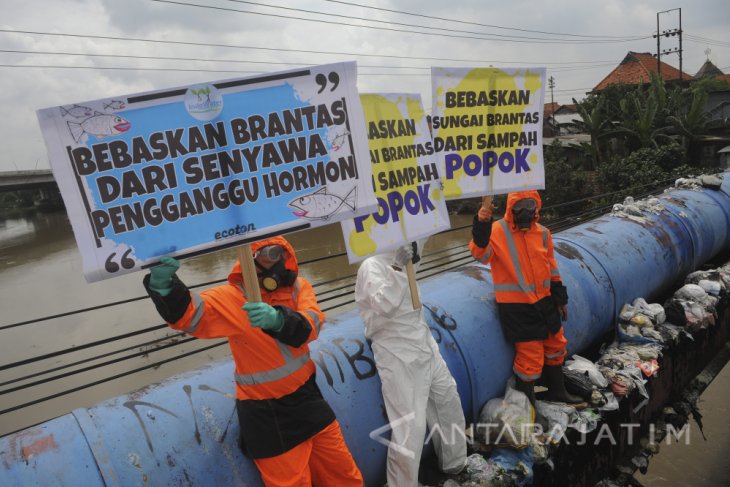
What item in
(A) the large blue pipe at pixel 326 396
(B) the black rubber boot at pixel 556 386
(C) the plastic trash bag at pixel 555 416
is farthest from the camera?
(B) the black rubber boot at pixel 556 386

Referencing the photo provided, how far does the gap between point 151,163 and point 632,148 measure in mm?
21651

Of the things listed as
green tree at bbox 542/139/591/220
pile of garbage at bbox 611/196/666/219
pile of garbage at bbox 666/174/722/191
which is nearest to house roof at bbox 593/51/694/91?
green tree at bbox 542/139/591/220

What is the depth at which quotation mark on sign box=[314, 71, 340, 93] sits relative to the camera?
2318 millimetres

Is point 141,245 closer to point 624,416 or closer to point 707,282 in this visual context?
point 624,416

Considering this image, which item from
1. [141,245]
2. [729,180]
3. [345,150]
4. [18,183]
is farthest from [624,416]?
[18,183]

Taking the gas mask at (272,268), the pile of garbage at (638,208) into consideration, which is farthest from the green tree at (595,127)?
the gas mask at (272,268)

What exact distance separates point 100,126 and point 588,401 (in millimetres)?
3743

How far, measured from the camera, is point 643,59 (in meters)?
33.1

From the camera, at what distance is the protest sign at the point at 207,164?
1.93m

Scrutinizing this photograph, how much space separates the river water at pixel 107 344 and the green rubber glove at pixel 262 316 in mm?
1280

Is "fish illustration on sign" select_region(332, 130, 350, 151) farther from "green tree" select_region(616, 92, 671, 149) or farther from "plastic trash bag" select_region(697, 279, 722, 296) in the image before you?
"green tree" select_region(616, 92, 671, 149)

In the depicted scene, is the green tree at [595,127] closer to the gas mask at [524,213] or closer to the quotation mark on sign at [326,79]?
the gas mask at [524,213]

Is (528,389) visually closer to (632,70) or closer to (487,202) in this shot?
(487,202)

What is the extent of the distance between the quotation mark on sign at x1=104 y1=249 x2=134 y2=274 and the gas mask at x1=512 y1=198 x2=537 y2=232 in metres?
2.54
